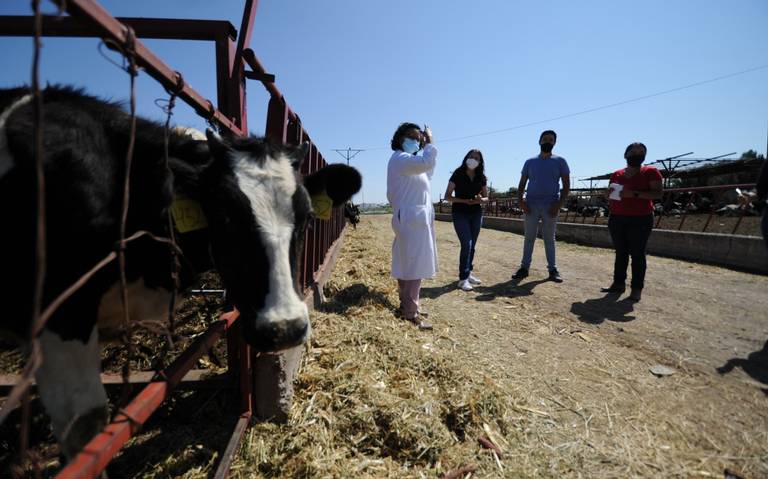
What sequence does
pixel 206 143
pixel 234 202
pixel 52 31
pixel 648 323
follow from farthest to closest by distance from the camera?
1. pixel 648 323
2. pixel 52 31
3. pixel 206 143
4. pixel 234 202

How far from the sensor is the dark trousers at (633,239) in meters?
4.68

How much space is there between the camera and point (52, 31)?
2.48 meters

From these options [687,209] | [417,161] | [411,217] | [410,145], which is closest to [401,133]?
[410,145]

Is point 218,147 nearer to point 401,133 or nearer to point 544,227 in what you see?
point 401,133

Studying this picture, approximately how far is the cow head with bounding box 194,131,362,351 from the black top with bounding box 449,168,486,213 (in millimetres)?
3874

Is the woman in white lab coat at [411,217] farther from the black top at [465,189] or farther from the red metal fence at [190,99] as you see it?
the black top at [465,189]

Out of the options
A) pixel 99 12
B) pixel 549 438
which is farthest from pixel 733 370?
pixel 99 12

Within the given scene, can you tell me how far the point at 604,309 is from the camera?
453 centimetres

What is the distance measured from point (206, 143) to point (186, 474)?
174 centimetres

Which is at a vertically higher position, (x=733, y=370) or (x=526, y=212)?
(x=526, y=212)

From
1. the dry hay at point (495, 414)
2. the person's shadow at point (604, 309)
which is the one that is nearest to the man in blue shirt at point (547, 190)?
the person's shadow at point (604, 309)

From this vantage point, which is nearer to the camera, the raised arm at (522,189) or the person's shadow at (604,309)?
the person's shadow at (604,309)

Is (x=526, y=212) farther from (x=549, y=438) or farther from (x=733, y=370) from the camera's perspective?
(x=549, y=438)

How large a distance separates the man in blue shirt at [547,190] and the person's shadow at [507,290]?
517 mm
